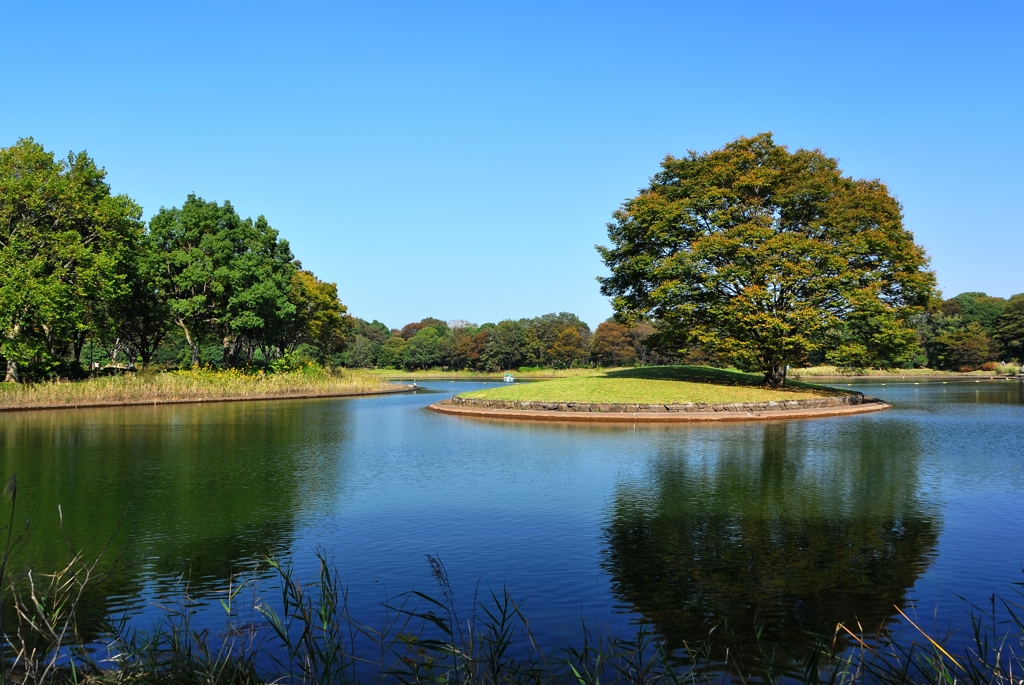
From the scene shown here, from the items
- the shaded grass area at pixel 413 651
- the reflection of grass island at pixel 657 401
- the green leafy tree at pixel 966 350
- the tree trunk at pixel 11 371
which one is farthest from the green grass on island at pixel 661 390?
the green leafy tree at pixel 966 350

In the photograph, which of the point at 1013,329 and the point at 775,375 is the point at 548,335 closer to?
the point at 1013,329

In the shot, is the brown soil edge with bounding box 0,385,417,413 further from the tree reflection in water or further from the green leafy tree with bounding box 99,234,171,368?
the tree reflection in water

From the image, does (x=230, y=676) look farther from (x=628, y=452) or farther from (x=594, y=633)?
(x=628, y=452)

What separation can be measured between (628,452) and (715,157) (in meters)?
24.5

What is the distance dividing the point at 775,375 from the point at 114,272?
1501 inches

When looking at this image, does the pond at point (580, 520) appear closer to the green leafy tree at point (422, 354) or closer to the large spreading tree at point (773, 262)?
the large spreading tree at point (773, 262)

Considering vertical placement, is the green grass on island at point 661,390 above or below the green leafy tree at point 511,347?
below

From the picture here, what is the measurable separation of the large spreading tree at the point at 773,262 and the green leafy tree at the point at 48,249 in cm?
2903

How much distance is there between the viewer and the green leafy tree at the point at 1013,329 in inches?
4043

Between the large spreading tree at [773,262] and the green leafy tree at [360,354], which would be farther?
the green leafy tree at [360,354]

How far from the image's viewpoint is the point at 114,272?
1786 inches

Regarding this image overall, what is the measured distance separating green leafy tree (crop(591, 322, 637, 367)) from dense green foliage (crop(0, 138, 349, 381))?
5651cm

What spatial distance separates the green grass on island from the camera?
35000 millimetres

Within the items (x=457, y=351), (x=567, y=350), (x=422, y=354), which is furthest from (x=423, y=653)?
(x=422, y=354)
